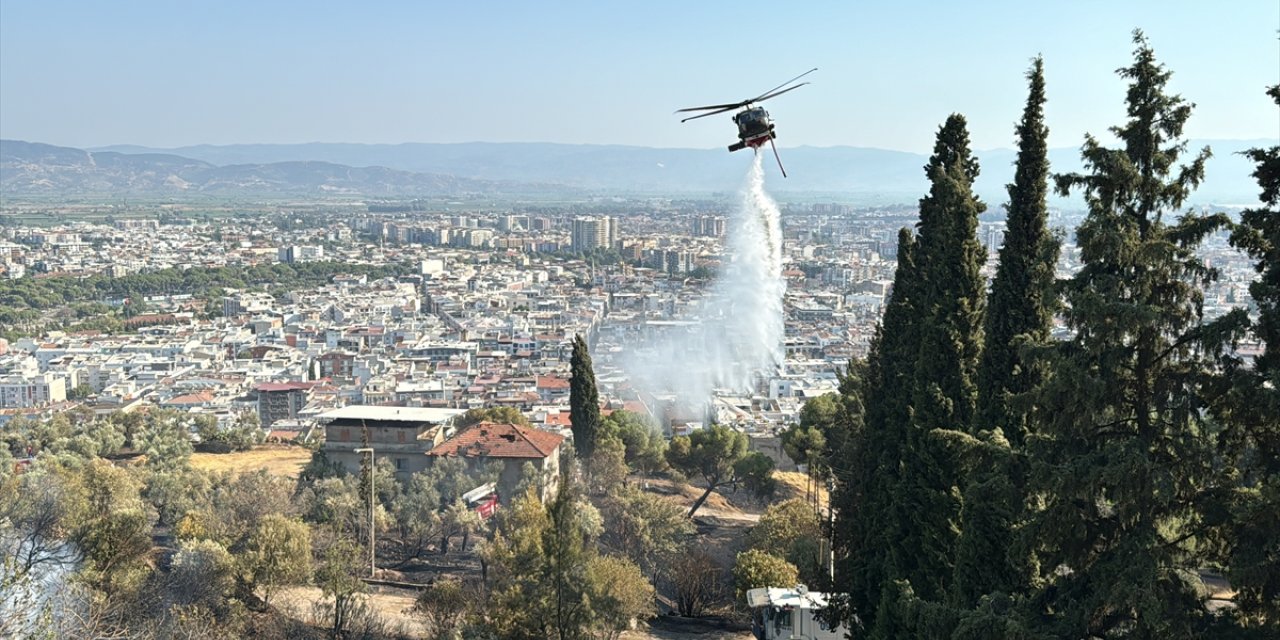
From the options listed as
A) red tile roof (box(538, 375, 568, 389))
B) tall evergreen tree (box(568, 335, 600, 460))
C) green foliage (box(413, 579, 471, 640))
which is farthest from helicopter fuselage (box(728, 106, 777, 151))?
red tile roof (box(538, 375, 568, 389))

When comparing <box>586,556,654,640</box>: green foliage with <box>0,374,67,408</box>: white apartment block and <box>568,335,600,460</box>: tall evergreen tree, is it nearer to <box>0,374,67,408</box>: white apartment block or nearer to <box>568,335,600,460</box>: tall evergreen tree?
<box>568,335,600,460</box>: tall evergreen tree

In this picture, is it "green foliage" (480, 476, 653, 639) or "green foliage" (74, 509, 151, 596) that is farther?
"green foliage" (74, 509, 151, 596)

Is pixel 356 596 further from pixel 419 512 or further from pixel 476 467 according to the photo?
pixel 476 467

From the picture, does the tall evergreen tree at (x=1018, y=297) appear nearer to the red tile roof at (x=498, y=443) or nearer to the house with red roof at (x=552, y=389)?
the red tile roof at (x=498, y=443)

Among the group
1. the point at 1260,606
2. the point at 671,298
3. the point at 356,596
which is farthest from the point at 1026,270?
the point at 671,298

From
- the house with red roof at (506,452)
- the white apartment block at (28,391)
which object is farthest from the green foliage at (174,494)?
the white apartment block at (28,391)

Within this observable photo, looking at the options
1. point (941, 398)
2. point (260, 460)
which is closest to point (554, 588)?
point (941, 398)

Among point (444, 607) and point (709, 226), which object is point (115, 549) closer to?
point (444, 607)
